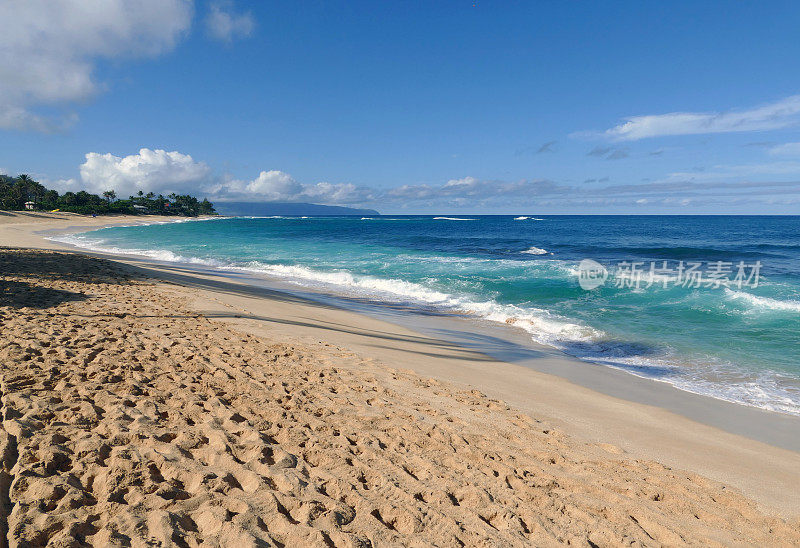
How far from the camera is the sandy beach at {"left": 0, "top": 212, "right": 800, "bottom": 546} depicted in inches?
119

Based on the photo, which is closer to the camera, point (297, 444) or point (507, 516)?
point (507, 516)

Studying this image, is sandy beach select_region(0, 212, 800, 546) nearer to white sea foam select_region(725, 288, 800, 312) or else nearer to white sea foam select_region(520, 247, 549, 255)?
white sea foam select_region(725, 288, 800, 312)

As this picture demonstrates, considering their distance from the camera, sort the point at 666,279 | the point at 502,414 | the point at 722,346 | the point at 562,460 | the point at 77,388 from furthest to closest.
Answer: the point at 666,279
the point at 722,346
the point at 502,414
the point at 77,388
the point at 562,460

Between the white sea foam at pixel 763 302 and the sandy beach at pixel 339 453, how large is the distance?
9334mm

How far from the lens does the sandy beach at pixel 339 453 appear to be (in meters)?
3.02

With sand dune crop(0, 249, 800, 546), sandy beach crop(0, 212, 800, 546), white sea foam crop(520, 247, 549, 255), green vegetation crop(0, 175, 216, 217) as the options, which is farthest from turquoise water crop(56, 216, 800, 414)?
green vegetation crop(0, 175, 216, 217)

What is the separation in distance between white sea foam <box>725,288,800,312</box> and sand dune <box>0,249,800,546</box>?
1278 centimetres

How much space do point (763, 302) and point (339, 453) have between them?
16562 millimetres

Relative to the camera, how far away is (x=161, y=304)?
1057 centimetres

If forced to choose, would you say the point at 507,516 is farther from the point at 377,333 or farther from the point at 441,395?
the point at 377,333

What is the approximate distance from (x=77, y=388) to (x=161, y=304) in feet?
20.5

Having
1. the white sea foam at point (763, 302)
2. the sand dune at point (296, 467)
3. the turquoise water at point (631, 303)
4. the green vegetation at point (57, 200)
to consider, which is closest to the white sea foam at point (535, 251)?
the turquoise water at point (631, 303)

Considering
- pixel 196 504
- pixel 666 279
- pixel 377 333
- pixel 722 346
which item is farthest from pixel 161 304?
pixel 666 279

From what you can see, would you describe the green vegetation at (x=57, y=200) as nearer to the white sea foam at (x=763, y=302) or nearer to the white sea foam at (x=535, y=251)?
the white sea foam at (x=535, y=251)
